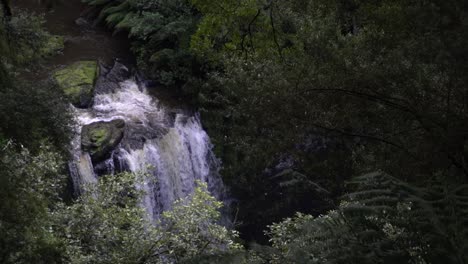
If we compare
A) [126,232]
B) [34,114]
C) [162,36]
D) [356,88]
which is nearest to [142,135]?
[34,114]

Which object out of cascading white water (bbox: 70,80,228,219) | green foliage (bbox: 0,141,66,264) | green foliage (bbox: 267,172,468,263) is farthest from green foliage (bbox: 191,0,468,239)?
cascading white water (bbox: 70,80,228,219)

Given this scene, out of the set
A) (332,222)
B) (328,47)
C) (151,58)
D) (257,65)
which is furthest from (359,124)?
(151,58)

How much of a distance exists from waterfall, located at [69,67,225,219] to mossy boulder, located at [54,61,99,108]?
1.01ft

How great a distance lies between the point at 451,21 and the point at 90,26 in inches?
724

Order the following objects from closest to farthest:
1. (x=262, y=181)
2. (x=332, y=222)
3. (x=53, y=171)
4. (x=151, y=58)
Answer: (x=332, y=222) < (x=53, y=171) < (x=262, y=181) < (x=151, y=58)

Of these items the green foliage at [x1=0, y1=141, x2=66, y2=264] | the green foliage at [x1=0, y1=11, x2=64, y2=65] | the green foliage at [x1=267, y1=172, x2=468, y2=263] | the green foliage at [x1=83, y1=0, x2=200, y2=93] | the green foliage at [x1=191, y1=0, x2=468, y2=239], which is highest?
the green foliage at [x1=83, y1=0, x2=200, y2=93]

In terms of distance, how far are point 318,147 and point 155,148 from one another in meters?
5.72

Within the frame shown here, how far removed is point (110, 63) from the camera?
18.4 m

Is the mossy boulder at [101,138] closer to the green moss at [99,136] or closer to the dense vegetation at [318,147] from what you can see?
the green moss at [99,136]

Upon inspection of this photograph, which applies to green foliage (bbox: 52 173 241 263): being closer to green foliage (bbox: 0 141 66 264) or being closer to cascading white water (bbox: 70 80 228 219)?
green foliage (bbox: 0 141 66 264)

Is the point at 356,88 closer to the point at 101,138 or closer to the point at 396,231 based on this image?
the point at 396,231

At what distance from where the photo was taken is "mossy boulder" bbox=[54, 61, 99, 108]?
1577 cm

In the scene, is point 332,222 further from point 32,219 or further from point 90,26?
point 90,26

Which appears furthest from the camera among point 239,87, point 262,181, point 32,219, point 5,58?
point 262,181
